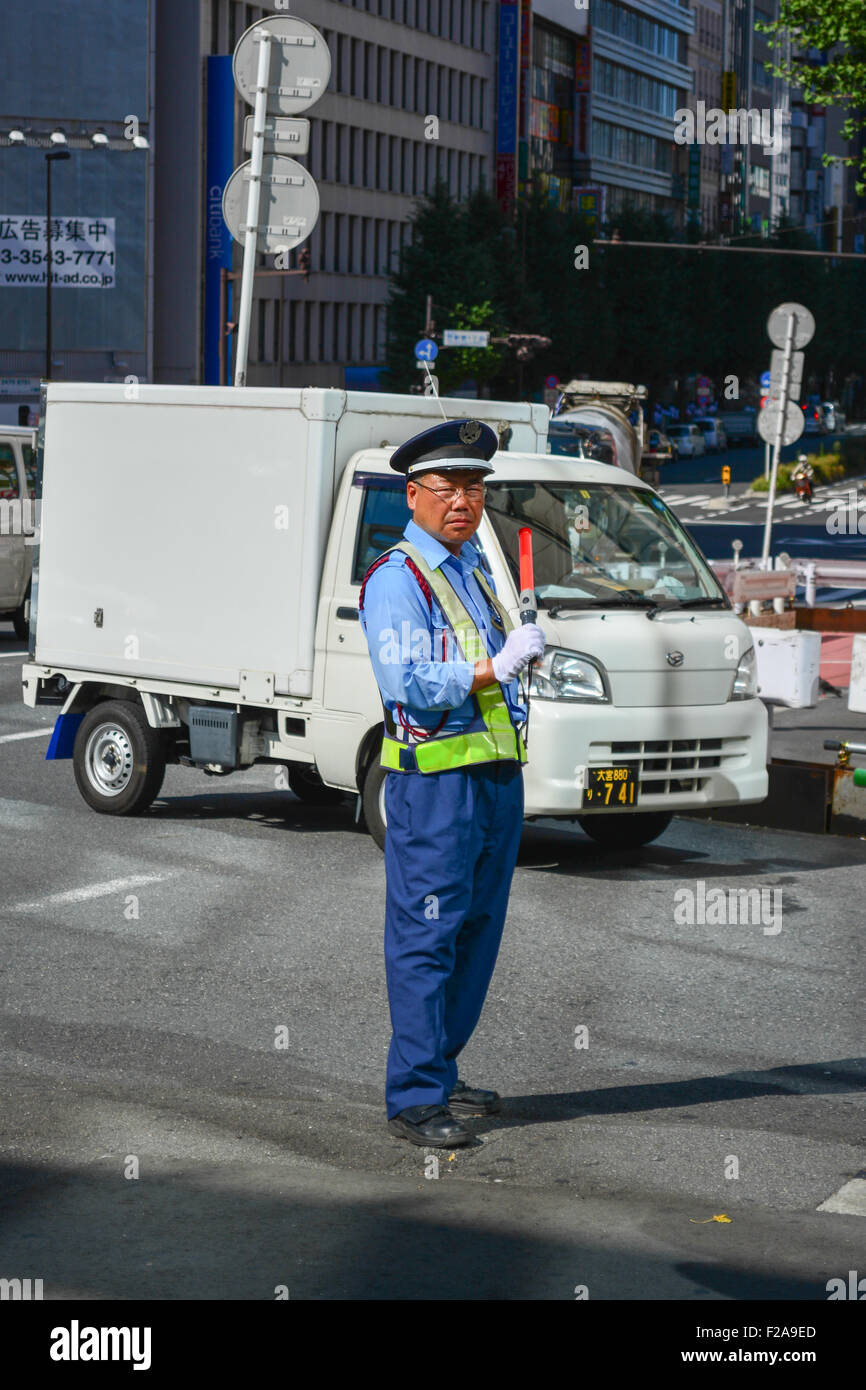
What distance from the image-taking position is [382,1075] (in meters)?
6.79

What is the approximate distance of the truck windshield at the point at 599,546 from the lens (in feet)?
34.9

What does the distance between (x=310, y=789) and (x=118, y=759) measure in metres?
1.25

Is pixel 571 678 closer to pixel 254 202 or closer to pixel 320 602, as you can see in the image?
pixel 320 602

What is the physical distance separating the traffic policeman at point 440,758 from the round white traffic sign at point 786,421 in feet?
49.9

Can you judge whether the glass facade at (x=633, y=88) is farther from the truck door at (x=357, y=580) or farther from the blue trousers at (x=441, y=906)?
the blue trousers at (x=441, y=906)

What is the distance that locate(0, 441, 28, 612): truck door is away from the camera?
71.8ft

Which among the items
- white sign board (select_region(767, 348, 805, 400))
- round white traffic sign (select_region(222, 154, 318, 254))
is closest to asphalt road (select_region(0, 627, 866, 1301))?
round white traffic sign (select_region(222, 154, 318, 254))

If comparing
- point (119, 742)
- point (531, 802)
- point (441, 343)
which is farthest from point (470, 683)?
point (441, 343)

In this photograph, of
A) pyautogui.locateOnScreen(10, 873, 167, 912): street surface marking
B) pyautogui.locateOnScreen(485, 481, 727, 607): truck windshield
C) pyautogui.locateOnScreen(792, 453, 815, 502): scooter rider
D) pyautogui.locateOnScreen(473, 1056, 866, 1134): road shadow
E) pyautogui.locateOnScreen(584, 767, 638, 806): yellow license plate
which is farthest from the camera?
pyautogui.locateOnScreen(792, 453, 815, 502): scooter rider

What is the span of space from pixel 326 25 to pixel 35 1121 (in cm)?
8423

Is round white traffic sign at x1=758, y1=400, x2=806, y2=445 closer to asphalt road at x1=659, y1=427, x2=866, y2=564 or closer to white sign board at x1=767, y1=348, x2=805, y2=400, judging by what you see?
white sign board at x1=767, y1=348, x2=805, y2=400

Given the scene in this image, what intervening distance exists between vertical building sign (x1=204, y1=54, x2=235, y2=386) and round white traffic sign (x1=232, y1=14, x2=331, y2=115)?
207ft

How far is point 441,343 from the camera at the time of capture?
75688mm

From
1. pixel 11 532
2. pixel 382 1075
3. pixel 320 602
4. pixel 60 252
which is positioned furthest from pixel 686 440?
pixel 382 1075
